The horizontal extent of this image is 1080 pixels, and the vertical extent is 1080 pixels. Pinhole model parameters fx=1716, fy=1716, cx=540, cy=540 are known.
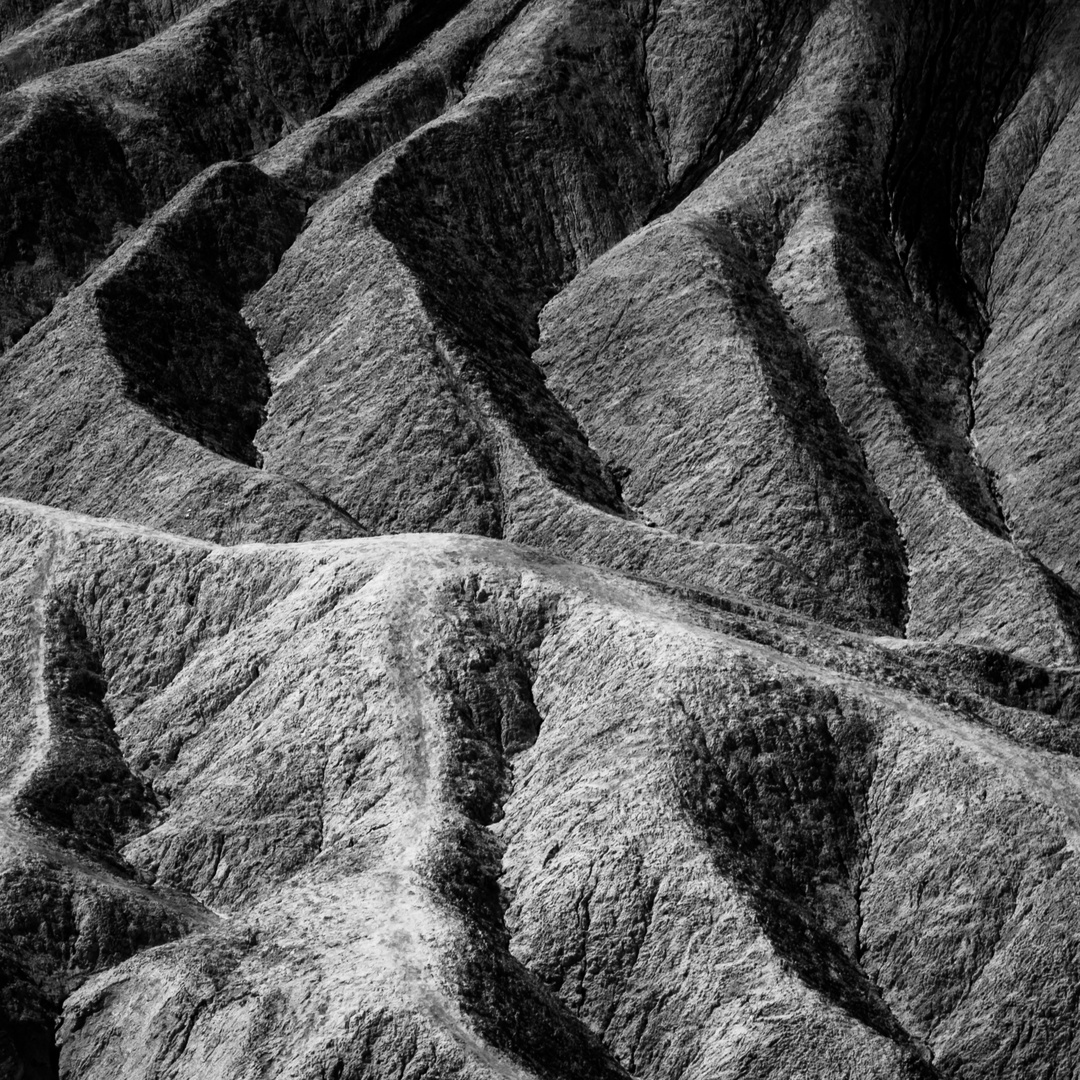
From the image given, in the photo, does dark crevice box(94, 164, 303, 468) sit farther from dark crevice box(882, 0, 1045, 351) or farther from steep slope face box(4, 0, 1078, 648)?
dark crevice box(882, 0, 1045, 351)

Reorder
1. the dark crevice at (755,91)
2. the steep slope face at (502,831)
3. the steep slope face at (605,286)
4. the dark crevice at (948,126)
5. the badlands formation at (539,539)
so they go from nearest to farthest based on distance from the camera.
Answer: the steep slope face at (502,831) → the badlands formation at (539,539) → the steep slope face at (605,286) → the dark crevice at (948,126) → the dark crevice at (755,91)

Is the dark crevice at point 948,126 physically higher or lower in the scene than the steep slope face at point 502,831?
higher

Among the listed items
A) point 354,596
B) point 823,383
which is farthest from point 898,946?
point 823,383

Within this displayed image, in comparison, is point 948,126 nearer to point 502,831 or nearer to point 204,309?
point 204,309

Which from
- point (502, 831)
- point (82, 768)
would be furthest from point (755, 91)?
point (82, 768)

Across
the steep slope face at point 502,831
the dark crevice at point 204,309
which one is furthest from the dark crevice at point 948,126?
the steep slope face at point 502,831

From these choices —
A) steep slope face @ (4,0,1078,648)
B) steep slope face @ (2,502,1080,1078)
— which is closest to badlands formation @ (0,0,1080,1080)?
steep slope face @ (2,502,1080,1078)

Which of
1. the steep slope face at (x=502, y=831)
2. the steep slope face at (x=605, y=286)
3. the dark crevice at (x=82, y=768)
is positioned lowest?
the steep slope face at (x=502, y=831)

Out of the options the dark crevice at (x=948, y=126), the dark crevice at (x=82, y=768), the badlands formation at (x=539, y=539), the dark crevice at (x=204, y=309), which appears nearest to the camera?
the badlands formation at (x=539, y=539)

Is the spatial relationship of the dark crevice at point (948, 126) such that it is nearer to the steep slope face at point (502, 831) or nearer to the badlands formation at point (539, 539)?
the badlands formation at point (539, 539)

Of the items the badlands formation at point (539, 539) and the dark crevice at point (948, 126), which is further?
the dark crevice at point (948, 126)
